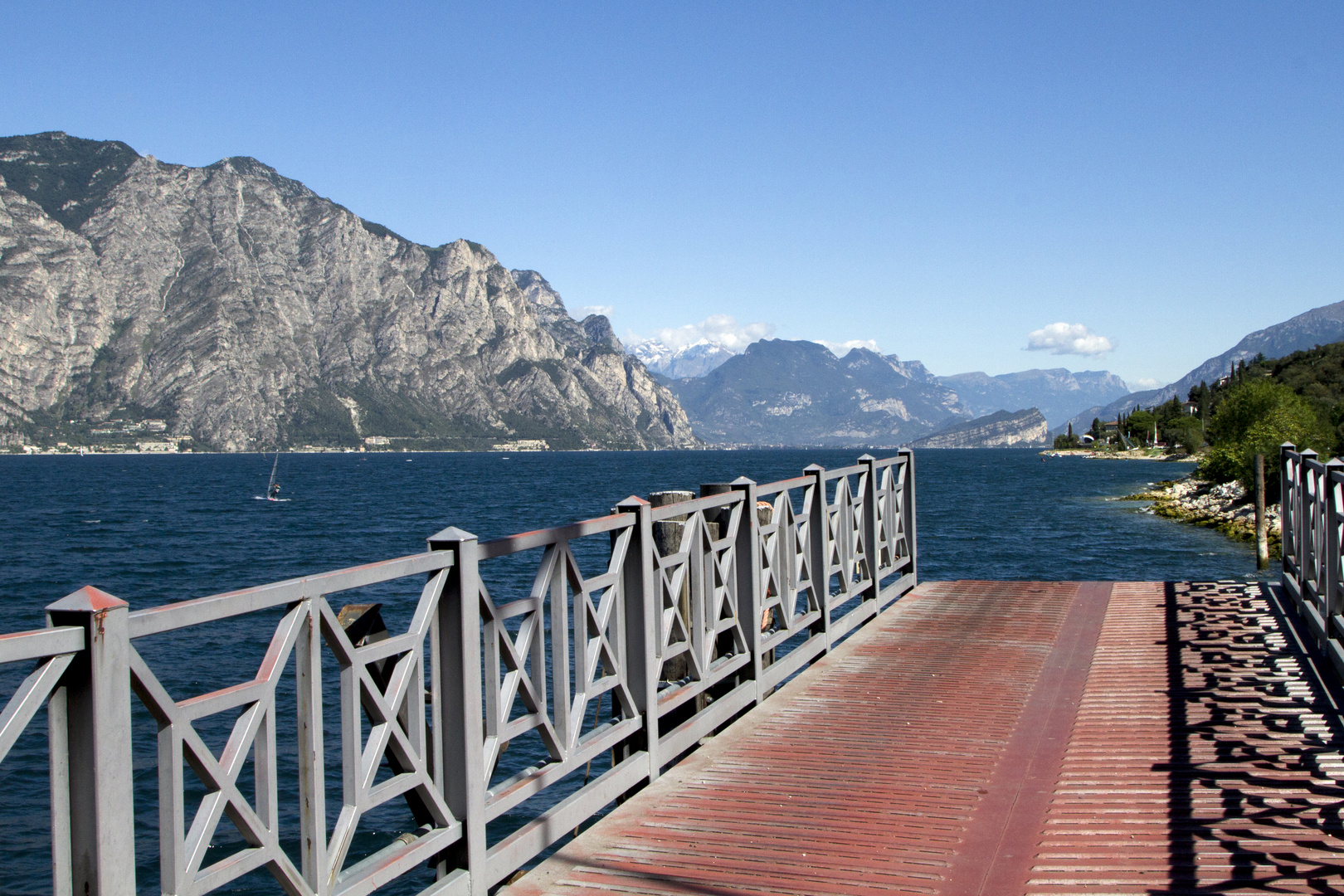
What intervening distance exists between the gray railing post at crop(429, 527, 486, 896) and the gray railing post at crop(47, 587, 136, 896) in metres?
1.44

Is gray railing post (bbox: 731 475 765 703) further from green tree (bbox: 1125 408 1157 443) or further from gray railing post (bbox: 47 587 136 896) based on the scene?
green tree (bbox: 1125 408 1157 443)

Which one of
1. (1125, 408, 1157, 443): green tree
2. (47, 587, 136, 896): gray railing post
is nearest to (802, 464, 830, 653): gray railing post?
(47, 587, 136, 896): gray railing post

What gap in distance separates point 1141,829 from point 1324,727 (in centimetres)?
225

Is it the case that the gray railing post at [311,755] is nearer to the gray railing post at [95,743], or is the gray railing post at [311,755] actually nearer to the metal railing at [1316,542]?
the gray railing post at [95,743]

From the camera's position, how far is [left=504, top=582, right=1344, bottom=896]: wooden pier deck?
4.21 meters

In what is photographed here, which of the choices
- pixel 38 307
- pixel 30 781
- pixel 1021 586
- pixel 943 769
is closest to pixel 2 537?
pixel 30 781

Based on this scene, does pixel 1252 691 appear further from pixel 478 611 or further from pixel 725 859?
pixel 478 611

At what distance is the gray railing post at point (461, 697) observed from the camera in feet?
12.9

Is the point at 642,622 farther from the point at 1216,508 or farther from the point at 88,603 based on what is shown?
the point at 1216,508

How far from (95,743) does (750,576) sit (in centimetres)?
487

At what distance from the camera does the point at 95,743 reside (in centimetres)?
247

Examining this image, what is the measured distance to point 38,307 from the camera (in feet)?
647

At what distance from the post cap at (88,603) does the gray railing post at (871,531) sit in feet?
26.5

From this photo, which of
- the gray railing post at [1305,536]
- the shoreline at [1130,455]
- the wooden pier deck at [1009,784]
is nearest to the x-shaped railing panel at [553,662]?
the wooden pier deck at [1009,784]
